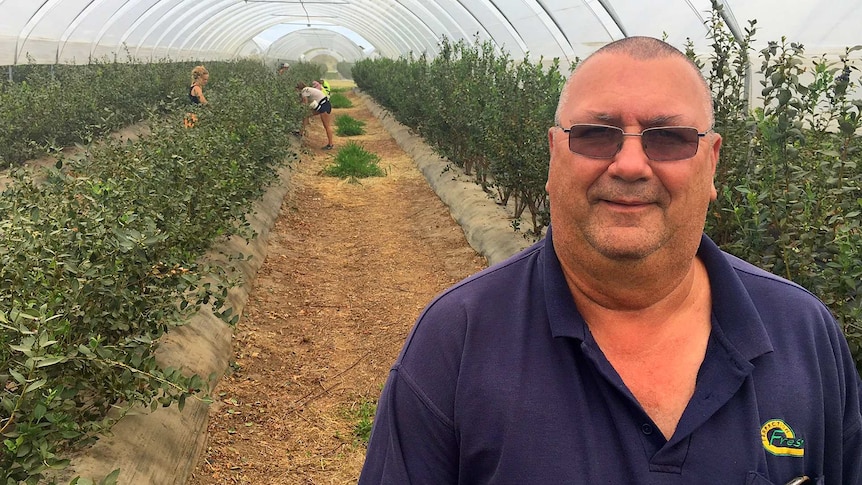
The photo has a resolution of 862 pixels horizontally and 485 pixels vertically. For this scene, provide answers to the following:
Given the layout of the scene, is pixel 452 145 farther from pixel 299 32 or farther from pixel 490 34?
pixel 299 32

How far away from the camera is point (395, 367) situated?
4.00 feet

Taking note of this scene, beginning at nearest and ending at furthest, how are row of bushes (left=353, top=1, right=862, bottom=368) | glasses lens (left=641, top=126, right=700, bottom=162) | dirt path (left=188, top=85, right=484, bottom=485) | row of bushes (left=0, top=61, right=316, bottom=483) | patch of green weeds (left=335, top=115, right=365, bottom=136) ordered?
glasses lens (left=641, top=126, right=700, bottom=162) → row of bushes (left=0, top=61, right=316, bottom=483) → row of bushes (left=353, top=1, right=862, bottom=368) → dirt path (left=188, top=85, right=484, bottom=485) → patch of green weeds (left=335, top=115, right=365, bottom=136)

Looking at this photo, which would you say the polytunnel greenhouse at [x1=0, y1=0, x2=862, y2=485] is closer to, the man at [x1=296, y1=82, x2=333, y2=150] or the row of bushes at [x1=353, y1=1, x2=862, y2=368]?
the row of bushes at [x1=353, y1=1, x2=862, y2=368]

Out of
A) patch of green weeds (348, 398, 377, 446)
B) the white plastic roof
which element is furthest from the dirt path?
the white plastic roof

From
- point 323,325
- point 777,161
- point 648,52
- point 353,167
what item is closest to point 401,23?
point 353,167

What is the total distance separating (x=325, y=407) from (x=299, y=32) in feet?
108

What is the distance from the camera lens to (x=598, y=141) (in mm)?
1195

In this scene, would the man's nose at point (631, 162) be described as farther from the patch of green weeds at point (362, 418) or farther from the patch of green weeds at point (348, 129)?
the patch of green weeds at point (348, 129)

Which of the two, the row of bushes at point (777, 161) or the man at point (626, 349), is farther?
the row of bushes at point (777, 161)

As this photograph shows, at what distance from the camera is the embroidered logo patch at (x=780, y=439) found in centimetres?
111

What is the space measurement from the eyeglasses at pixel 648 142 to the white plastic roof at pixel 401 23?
4454 mm

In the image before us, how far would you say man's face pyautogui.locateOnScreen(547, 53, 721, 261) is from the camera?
3.87 feet

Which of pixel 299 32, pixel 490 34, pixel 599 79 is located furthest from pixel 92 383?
pixel 299 32

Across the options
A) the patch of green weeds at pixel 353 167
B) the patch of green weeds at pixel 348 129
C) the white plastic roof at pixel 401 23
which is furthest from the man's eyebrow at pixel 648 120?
the patch of green weeds at pixel 348 129
